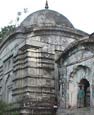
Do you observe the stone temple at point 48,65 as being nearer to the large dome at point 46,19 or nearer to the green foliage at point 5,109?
the large dome at point 46,19

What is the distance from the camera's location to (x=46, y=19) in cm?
1612

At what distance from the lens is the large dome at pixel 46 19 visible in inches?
629

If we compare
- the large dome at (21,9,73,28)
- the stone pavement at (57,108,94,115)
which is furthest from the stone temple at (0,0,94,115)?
the stone pavement at (57,108,94,115)

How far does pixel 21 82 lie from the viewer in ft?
46.6

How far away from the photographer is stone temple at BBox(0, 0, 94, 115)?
1285 cm

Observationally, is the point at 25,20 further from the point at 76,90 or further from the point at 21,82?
the point at 76,90

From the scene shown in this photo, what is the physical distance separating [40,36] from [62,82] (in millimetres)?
2832

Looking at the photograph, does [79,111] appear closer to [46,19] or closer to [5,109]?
[5,109]

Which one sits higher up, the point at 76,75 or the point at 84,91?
the point at 76,75

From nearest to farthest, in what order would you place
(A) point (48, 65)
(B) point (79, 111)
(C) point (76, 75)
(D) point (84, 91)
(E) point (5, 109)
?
(B) point (79, 111) < (D) point (84, 91) < (C) point (76, 75) < (E) point (5, 109) < (A) point (48, 65)

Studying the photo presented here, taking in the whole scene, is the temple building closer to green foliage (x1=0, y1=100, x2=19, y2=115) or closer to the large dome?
green foliage (x1=0, y1=100, x2=19, y2=115)

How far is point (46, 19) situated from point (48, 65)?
287 cm

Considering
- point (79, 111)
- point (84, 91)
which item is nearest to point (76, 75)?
point (84, 91)

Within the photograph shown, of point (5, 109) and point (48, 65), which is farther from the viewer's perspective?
point (48, 65)
